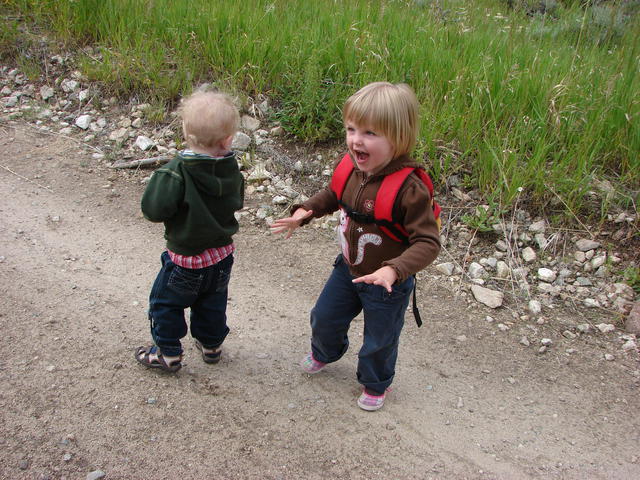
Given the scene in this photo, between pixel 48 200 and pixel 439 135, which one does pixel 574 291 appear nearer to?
pixel 439 135

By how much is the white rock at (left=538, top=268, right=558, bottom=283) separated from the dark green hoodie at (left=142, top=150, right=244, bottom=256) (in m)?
2.14

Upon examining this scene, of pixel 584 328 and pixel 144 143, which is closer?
pixel 584 328

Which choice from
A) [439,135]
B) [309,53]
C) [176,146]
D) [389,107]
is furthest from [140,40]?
[389,107]

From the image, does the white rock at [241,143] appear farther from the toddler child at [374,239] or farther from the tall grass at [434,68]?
the toddler child at [374,239]

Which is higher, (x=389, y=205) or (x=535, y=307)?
(x=389, y=205)

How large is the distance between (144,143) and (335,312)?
2730 mm

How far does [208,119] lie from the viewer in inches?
87.4

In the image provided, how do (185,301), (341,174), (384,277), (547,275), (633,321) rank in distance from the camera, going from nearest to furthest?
(384,277), (341,174), (185,301), (633,321), (547,275)

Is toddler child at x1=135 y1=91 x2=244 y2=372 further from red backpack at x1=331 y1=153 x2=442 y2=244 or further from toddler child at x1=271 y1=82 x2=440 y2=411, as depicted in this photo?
red backpack at x1=331 y1=153 x2=442 y2=244

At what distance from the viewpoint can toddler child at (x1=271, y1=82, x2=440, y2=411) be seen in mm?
2172

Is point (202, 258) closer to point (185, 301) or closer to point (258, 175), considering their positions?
point (185, 301)

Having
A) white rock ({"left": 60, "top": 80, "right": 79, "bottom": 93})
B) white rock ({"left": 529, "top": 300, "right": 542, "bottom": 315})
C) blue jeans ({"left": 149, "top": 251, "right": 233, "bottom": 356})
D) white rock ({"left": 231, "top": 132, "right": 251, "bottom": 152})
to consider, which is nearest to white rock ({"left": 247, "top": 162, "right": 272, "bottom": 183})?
white rock ({"left": 231, "top": 132, "right": 251, "bottom": 152})

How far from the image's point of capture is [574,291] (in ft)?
11.9

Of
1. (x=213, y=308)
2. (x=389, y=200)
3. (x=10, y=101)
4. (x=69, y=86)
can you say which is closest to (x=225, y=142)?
(x=389, y=200)
